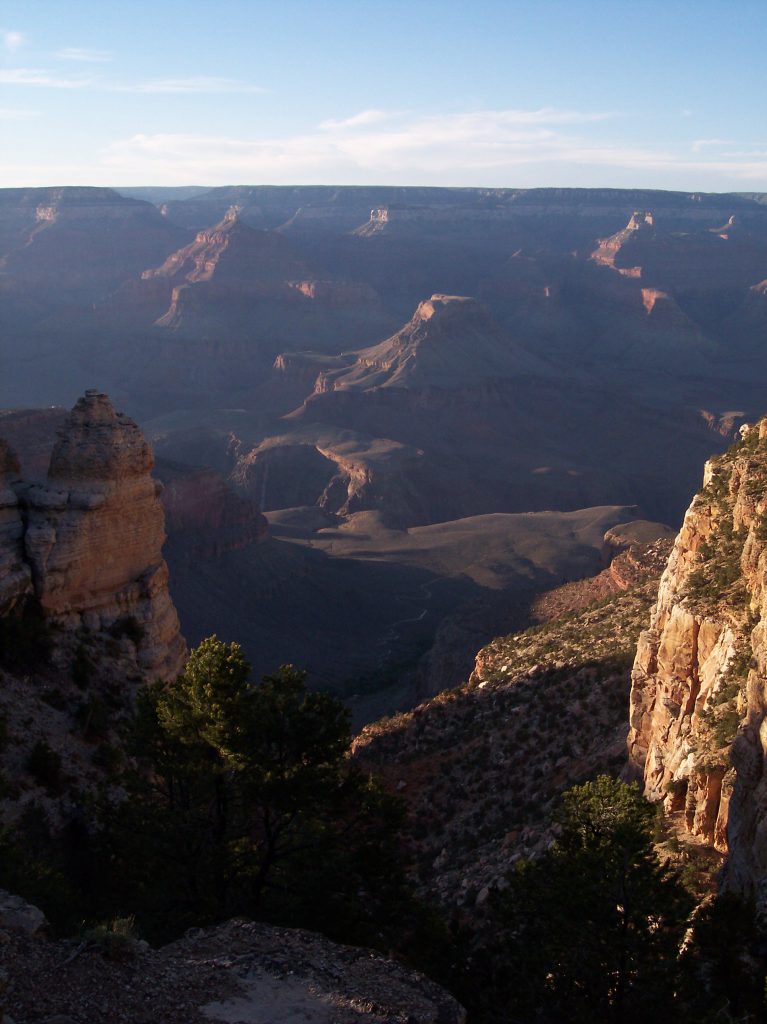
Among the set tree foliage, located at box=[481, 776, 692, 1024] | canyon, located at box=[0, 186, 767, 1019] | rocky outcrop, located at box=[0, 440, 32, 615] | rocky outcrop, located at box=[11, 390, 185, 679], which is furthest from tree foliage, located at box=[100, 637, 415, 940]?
rocky outcrop, located at box=[11, 390, 185, 679]

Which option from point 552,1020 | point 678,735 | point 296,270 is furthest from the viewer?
point 296,270

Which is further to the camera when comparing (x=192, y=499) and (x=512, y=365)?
(x=512, y=365)

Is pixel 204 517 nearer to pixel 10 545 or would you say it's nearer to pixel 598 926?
pixel 10 545

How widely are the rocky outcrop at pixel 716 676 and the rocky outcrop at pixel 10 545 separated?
13516 mm

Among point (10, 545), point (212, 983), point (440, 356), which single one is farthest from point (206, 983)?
point (440, 356)

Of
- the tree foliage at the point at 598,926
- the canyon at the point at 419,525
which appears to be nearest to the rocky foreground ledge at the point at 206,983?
the canyon at the point at 419,525

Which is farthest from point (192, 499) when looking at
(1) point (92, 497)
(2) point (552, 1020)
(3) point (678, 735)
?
(2) point (552, 1020)

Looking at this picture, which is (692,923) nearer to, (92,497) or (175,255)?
(92,497)

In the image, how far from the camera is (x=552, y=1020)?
41.8 ft

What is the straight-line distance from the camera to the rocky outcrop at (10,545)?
2212cm

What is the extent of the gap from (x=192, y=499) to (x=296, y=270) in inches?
4658

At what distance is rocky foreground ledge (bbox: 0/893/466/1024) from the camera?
10391 mm

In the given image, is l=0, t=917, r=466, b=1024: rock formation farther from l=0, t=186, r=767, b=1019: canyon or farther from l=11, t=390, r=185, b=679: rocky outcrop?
l=11, t=390, r=185, b=679: rocky outcrop

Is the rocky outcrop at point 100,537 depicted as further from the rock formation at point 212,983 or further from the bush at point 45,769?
the rock formation at point 212,983
